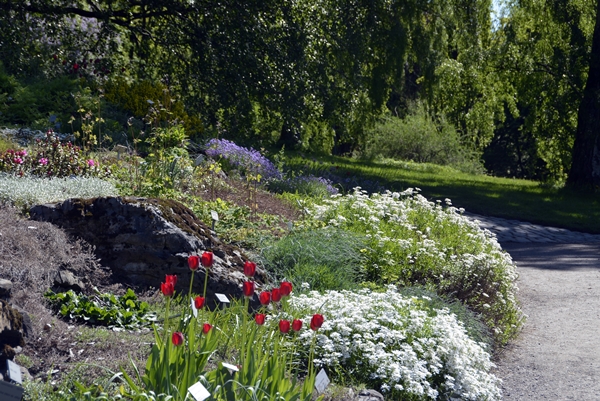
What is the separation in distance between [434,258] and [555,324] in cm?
133

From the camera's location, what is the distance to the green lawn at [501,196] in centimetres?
1412

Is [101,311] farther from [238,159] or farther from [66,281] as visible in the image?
[238,159]

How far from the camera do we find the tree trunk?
17828 millimetres

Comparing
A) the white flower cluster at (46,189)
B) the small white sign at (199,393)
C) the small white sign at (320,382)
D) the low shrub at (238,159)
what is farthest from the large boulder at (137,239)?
the low shrub at (238,159)

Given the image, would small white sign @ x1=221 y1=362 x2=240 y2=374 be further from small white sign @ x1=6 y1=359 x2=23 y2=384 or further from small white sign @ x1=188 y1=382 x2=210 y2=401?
small white sign @ x1=6 y1=359 x2=23 y2=384

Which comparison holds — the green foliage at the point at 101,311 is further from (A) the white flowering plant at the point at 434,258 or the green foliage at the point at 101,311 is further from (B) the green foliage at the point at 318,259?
(A) the white flowering plant at the point at 434,258

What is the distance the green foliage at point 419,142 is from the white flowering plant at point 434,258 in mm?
16476

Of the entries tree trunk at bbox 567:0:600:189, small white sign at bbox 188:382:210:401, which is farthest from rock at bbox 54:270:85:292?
tree trunk at bbox 567:0:600:189

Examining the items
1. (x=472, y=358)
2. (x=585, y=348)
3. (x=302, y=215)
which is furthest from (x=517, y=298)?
(x=472, y=358)

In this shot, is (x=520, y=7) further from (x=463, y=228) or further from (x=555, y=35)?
(x=463, y=228)

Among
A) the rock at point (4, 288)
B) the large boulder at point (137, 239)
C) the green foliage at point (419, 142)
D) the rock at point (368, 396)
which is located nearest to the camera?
the rock at point (4, 288)

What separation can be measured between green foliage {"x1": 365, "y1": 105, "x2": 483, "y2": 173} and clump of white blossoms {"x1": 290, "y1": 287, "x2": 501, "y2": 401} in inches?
779

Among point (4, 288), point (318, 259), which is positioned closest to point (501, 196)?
point (318, 259)

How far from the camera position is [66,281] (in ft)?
15.5
